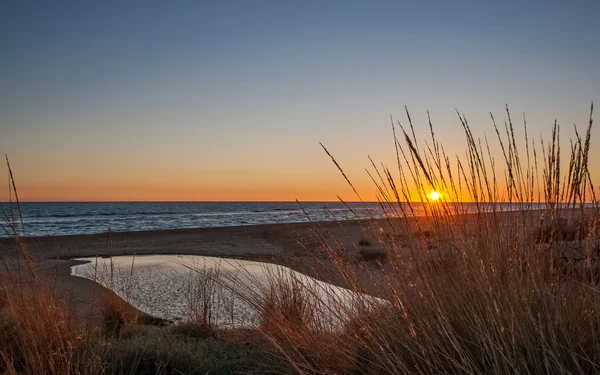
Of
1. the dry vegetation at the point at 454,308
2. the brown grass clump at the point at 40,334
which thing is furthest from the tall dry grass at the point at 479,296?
the brown grass clump at the point at 40,334

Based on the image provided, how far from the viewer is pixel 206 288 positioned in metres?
6.02

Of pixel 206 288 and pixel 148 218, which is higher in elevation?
pixel 206 288

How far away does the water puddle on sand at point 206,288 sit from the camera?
13.8 ft

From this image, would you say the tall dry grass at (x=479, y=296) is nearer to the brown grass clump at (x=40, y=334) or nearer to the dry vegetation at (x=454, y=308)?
the dry vegetation at (x=454, y=308)

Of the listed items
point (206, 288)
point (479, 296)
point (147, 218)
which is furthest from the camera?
point (147, 218)

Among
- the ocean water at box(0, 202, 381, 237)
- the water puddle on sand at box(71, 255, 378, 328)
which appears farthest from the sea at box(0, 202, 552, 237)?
the water puddle on sand at box(71, 255, 378, 328)

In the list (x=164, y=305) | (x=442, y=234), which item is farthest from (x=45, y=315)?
(x=164, y=305)

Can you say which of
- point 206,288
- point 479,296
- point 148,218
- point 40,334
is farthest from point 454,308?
point 148,218

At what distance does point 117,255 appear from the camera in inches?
617

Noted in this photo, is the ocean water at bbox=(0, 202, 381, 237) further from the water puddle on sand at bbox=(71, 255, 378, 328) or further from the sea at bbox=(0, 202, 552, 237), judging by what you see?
the water puddle on sand at bbox=(71, 255, 378, 328)

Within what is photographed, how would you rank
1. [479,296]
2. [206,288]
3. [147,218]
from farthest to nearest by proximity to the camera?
[147,218]
[206,288]
[479,296]

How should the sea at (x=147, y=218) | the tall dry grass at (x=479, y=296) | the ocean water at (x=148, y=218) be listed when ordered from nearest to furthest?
1. the tall dry grass at (x=479, y=296)
2. the sea at (x=147, y=218)
3. the ocean water at (x=148, y=218)

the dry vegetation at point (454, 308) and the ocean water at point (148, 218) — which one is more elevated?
the dry vegetation at point (454, 308)

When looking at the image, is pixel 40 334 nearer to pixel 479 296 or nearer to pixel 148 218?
pixel 479 296
